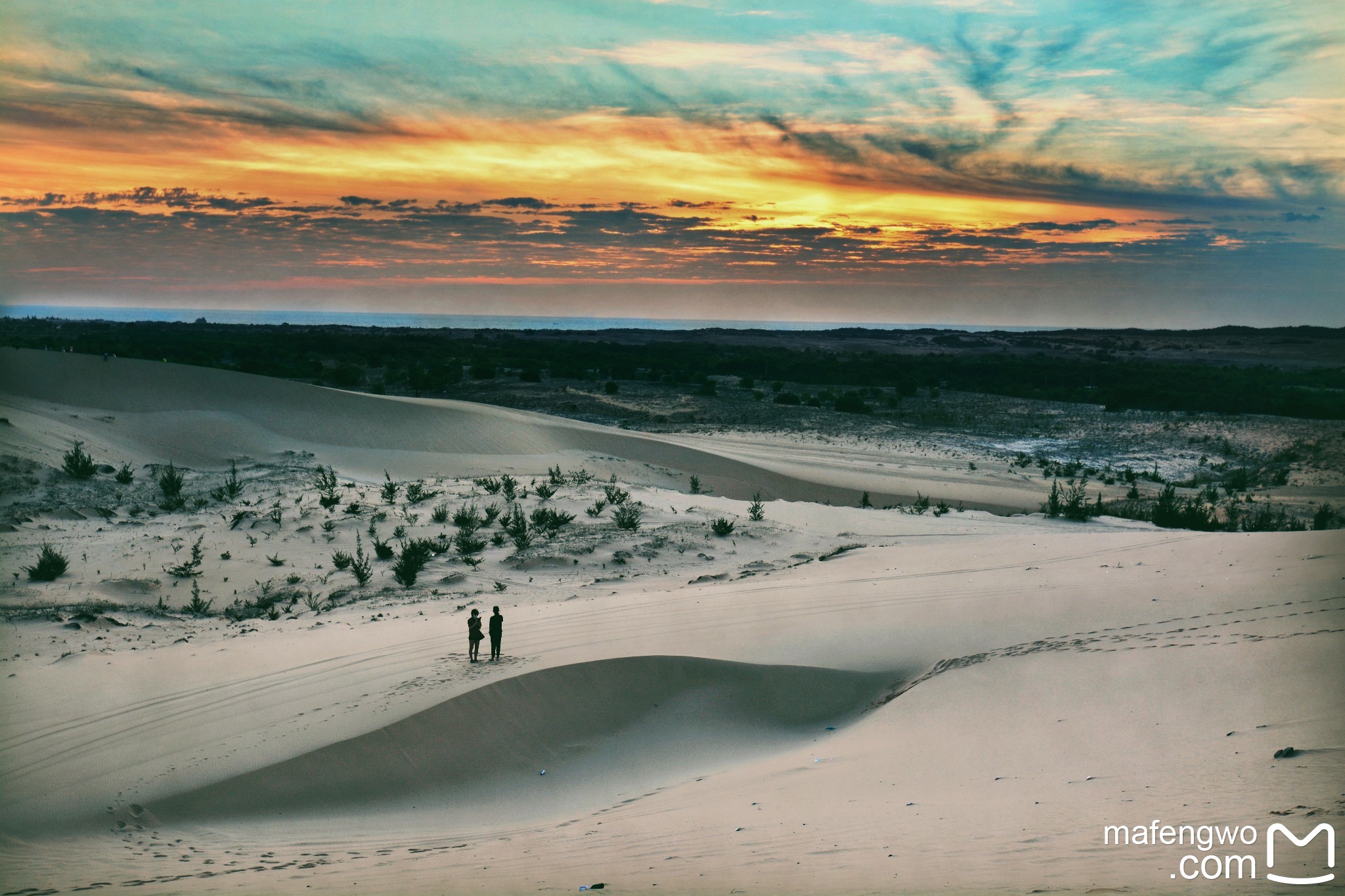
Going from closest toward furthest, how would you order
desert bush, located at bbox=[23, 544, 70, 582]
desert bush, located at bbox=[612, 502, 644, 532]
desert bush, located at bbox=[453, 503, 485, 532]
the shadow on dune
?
the shadow on dune → desert bush, located at bbox=[23, 544, 70, 582] → desert bush, located at bbox=[453, 503, 485, 532] → desert bush, located at bbox=[612, 502, 644, 532]

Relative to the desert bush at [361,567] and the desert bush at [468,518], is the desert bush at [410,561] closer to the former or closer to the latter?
the desert bush at [361,567]

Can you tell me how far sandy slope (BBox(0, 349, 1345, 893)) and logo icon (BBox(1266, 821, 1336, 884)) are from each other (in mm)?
86

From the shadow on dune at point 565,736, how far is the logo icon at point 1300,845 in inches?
132

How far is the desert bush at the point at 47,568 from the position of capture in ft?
32.9

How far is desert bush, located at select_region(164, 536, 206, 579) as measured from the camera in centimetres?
1073

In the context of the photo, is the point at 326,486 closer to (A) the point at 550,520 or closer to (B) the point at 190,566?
(B) the point at 190,566

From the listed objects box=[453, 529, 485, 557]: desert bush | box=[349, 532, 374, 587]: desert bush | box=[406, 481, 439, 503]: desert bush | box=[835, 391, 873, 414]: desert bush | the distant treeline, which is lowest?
box=[349, 532, 374, 587]: desert bush

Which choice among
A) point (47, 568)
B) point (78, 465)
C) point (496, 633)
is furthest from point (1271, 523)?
point (78, 465)

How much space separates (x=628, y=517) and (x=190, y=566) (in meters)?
6.17

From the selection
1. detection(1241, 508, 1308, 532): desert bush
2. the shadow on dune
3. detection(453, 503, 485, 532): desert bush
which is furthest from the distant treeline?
the shadow on dune

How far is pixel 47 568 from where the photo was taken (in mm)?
10070

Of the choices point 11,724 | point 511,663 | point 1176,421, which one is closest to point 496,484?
point 511,663

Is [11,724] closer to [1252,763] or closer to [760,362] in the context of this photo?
[1252,763]

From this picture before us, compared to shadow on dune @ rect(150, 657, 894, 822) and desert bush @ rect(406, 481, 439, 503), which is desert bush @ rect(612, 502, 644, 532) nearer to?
desert bush @ rect(406, 481, 439, 503)
